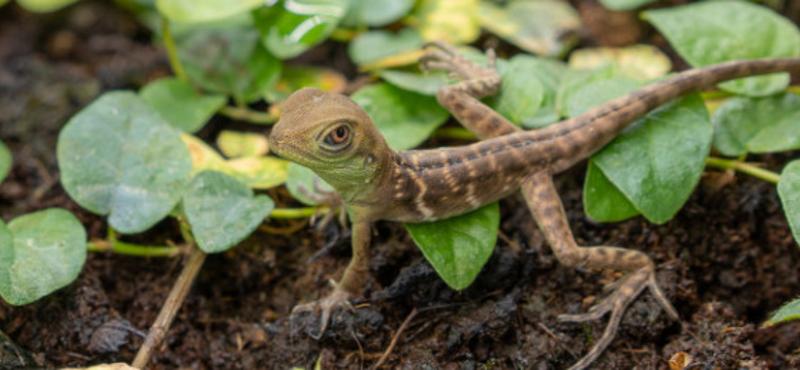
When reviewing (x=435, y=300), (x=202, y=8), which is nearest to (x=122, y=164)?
(x=202, y=8)

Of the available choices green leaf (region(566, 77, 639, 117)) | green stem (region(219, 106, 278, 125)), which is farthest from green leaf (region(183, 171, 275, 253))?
green leaf (region(566, 77, 639, 117))

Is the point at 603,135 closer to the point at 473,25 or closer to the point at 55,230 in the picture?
the point at 473,25

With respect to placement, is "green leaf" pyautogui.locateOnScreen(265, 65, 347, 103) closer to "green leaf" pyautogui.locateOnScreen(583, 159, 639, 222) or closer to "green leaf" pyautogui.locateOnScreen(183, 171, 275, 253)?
"green leaf" pyautogui.locateOnScreen(183, 171, 275, 253)

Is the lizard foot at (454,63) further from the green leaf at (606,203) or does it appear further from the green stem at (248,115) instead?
the green stem at (248,115)

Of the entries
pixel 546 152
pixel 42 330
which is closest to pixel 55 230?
pixel 42 330

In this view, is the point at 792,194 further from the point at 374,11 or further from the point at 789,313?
the point at 374,11

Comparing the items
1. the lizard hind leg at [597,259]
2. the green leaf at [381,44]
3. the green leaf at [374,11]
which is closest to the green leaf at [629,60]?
the green leaf at [381,44]

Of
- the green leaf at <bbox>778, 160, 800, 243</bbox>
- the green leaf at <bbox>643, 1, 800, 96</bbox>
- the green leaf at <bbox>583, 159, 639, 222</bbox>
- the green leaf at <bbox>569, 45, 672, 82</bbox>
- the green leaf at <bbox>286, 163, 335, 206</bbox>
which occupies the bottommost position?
the green leaf at <bbox>286, 163, 335, 206</bbox>
